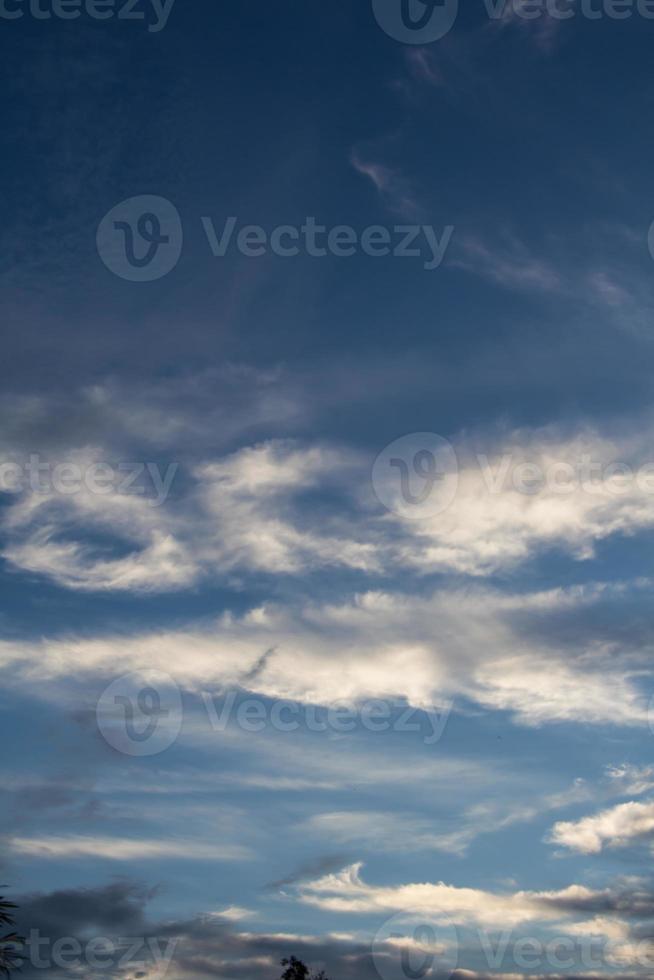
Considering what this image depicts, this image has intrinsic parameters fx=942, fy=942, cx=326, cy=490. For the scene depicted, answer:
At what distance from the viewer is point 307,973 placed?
93.2 metres

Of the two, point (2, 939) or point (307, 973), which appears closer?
point (2, 939)

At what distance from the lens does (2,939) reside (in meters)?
51.6

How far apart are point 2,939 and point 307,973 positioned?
1978 inches
